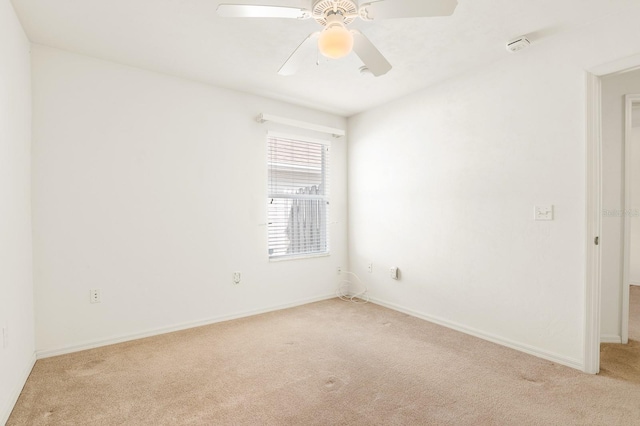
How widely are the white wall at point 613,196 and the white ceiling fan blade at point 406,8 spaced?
225 centimetres

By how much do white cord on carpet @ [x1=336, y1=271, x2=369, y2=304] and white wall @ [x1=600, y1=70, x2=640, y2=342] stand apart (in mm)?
2324

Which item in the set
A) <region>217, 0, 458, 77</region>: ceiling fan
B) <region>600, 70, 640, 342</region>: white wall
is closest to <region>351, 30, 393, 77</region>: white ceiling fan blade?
<region>217, 0, 458, 77</region>: ceiling fan

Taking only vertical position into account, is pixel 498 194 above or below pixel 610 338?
above

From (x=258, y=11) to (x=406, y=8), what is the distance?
2.36ft

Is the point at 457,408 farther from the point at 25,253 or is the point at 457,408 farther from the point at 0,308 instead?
the point at 25,253

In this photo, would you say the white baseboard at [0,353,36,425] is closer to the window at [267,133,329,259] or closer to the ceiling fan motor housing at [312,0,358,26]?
the window at [267,133,329,259]

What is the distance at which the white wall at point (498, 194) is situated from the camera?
2.34 metres

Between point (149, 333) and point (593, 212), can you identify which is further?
point (149, 333)

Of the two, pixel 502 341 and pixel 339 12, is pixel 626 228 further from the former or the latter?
pixel 339 12

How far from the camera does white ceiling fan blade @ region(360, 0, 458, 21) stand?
1479 mm

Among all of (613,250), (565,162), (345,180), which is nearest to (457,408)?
(565,162)

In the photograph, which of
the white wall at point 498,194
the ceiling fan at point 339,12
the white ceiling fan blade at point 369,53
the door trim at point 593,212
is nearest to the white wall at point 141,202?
the white wall at point 498,194

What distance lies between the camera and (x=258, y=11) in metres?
1.58

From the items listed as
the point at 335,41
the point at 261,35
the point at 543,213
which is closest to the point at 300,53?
the point at 335,41
